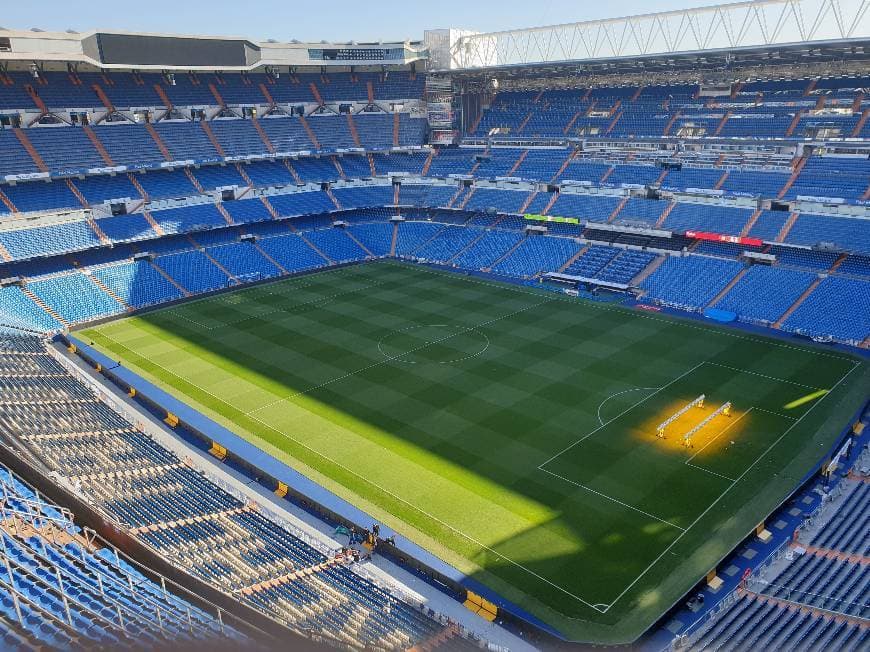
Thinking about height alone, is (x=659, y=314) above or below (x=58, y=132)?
below

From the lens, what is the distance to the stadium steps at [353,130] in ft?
220

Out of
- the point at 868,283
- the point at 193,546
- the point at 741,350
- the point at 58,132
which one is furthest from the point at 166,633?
the point at 58,132

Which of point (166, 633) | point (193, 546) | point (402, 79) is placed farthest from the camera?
point (402, 79)

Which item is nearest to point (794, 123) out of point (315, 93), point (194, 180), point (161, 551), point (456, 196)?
point (456, 196)

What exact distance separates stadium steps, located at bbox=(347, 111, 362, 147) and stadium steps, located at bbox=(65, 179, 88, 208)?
26750mm

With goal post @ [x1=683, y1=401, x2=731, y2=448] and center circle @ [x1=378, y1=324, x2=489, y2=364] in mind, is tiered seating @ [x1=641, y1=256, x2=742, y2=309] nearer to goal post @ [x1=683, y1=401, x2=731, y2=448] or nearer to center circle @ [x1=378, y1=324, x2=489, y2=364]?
center circle @ [x1=378, y1=324, x2=489, y2=364]

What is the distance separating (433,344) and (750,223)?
26198mm

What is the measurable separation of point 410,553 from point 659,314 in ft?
94.0

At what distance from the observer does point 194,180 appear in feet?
188

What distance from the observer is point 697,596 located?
19.0 meters

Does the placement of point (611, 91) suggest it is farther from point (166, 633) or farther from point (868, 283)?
point (166, 633)

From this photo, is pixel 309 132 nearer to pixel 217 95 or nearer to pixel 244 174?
pixel 244 174

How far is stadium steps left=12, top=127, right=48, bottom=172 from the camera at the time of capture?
49.3 m

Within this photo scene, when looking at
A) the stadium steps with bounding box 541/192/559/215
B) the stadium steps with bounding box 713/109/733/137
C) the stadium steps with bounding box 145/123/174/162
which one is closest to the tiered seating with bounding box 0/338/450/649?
the stadium steps with bounding box 145/123/174/162
